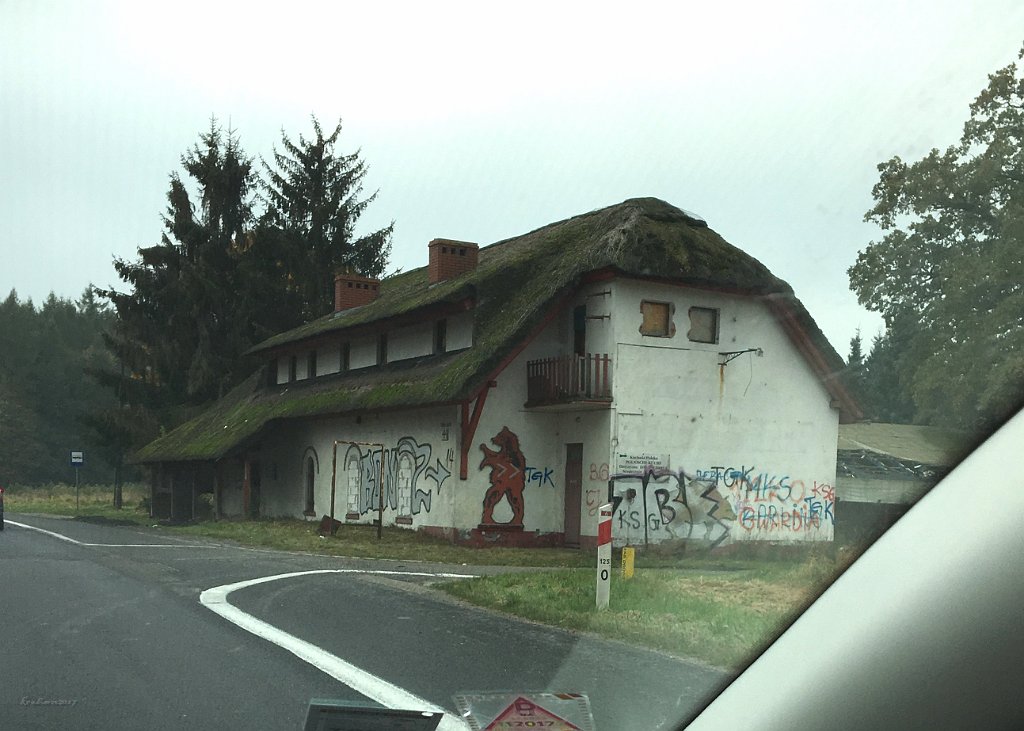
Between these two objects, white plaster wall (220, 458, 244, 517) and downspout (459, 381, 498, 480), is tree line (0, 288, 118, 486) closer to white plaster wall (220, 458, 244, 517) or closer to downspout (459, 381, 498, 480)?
white plaster wall (220, 458, 244, 517)

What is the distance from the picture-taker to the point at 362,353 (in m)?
29.3

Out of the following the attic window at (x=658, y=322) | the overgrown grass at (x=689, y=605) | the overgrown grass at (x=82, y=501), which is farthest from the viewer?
the overgrown grass at (x=82, y=501)

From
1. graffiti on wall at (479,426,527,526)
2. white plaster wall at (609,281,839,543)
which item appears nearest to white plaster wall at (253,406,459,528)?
graffiti on wall at (479,426,527,526)

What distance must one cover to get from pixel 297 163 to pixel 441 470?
2602cm

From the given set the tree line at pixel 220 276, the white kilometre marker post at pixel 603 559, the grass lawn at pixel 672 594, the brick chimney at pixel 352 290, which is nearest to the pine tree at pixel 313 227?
the tree line at pixel 220 276

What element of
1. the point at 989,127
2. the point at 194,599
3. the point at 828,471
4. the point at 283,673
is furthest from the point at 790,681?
the point at 194,599

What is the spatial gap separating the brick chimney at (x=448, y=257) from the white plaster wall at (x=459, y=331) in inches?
87.8

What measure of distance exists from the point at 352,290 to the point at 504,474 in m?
16.2

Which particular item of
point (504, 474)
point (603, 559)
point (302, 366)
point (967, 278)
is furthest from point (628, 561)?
point (302, 366)

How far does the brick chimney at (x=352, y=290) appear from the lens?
3619cm

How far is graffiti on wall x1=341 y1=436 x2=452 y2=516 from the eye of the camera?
78.5 feet

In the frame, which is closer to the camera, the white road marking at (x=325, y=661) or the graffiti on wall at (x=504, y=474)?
the white road marking at (x=325, y=661)

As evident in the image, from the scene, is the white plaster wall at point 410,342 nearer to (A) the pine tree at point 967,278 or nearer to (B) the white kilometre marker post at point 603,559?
(B) the white kilometre marker post at point 603,559

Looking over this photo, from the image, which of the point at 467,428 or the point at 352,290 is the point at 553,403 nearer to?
the point at 467,428
